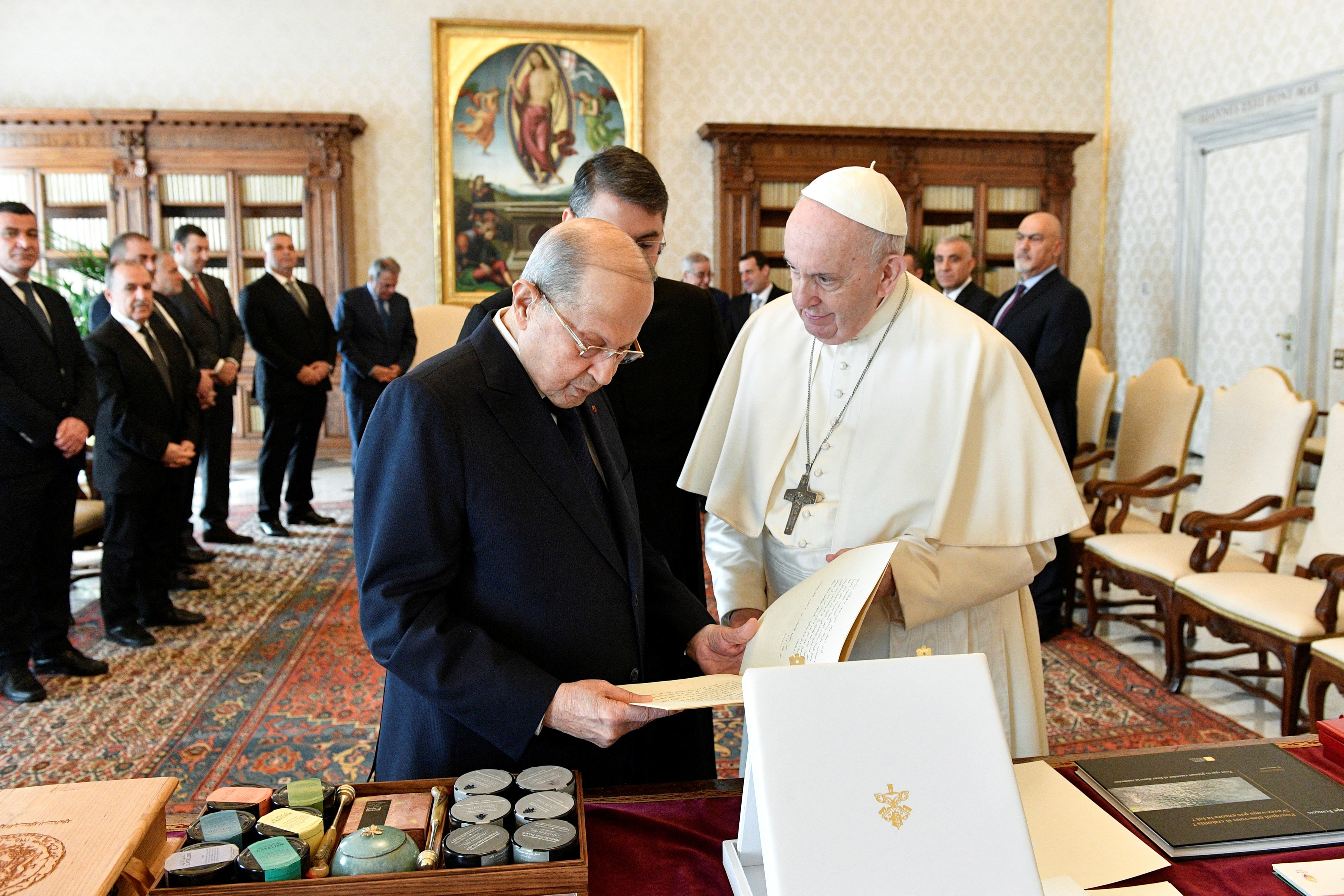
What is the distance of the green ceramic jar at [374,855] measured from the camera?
1.07m

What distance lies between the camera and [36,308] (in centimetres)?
399

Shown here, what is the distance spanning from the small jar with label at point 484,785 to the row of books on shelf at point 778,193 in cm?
873

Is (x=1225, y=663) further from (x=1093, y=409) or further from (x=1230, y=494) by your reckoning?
(x=1093, y=409)

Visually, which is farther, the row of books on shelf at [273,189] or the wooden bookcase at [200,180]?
the row of books on shelf at [273,189]

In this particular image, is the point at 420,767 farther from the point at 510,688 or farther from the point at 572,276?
the point at 572,276

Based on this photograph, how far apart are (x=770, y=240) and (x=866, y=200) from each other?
7930 mm

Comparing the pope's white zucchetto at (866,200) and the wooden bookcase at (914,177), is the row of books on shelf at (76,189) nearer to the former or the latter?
the wooden bookcase at (914,177)

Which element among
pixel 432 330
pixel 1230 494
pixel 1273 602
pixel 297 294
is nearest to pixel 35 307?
pixel 297 294

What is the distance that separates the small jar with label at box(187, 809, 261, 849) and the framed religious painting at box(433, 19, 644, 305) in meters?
8.49

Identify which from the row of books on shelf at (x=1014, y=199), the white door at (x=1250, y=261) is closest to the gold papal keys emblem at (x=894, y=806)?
the white door at (x=1250, y=261)

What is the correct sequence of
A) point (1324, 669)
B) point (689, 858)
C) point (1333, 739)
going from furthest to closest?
point (1324, 669) → point (1333, 739) → point (689, 858)

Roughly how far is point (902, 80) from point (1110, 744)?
7916mm

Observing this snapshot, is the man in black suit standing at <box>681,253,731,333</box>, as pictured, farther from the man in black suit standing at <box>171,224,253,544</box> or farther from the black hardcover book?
the black hardcover book

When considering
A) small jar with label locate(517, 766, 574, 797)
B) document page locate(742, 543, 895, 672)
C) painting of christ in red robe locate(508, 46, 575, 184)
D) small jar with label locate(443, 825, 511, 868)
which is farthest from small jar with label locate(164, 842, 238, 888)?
painting of christ in red robe locate(508, 46, 575, 184)
